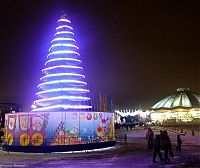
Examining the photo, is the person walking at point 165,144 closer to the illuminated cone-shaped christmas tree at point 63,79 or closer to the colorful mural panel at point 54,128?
the colorful mural panel at point 54,128

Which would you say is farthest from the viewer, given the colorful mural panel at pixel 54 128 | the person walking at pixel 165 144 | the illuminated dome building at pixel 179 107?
the illuminated dome building at pixel 179 107

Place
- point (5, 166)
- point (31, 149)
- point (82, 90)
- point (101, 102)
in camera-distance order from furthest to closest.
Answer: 1. point (101, 102)
2. point (82, 90)
3. point (31, 149)
4. point (5, 166)

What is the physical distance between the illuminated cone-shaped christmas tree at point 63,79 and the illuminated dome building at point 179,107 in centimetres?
8722

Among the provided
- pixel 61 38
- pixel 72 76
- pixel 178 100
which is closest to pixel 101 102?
pixel 72 76

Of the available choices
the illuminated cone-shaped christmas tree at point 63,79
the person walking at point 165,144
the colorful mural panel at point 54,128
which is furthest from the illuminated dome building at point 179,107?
the person walking at point 165,144

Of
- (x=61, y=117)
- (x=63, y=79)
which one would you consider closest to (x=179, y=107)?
(x=63, y=79)

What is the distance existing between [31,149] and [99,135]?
20.6 feet

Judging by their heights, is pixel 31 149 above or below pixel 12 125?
below

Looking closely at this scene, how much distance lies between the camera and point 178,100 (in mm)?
131625

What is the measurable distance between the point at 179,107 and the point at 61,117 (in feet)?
335

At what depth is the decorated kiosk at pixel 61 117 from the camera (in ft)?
92.6

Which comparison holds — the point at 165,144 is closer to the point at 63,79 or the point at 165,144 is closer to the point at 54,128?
the point at 54,128

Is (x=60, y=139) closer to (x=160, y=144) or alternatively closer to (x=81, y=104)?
(x=81, y=104)

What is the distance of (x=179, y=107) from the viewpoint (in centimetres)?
12456
